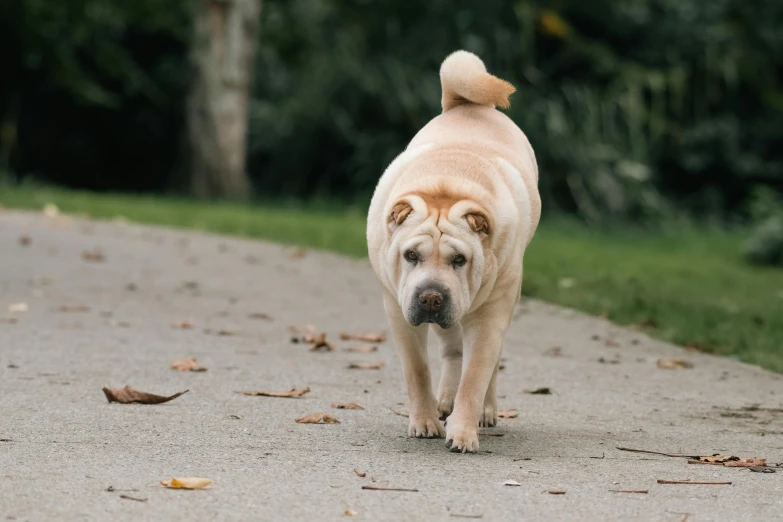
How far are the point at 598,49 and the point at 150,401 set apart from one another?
18.6 meters

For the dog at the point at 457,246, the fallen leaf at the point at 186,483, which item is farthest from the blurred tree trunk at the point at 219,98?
the fallen leaf at the point at 186,483

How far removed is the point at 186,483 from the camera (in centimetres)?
442

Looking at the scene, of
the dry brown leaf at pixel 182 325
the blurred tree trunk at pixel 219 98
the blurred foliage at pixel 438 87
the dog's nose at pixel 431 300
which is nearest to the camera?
the dog's nose at pixel 431 300

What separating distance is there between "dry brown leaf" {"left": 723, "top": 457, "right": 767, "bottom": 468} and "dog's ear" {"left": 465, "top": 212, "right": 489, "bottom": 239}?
4.42ft

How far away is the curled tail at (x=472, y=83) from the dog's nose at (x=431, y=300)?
1615mm

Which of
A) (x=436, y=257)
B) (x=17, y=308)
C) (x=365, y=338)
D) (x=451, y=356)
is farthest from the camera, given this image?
(x=17, y=308)

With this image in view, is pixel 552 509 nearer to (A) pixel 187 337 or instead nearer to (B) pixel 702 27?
(A) pixel 187 337

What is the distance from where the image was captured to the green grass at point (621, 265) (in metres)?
9.84

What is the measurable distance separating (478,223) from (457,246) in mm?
172

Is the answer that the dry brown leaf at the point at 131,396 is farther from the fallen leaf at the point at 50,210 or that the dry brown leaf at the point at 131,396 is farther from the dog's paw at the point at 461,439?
the fallen leaf at the point at 50,210

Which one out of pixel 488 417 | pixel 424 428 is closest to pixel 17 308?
pixel 488 417

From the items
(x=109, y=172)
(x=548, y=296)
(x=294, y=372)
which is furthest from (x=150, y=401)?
(x=109, y=172)

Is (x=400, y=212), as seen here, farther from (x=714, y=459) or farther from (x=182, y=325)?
(x=182, y=325)

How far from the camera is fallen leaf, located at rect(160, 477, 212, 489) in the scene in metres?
4.40
